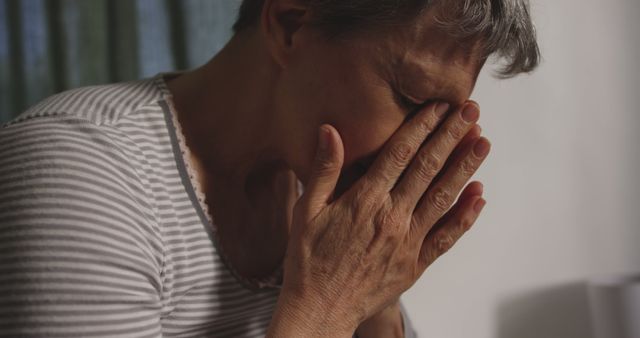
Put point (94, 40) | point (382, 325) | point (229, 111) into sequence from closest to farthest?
1. point (229, 111)
2. point (382, 325)
3. point (94, 40)

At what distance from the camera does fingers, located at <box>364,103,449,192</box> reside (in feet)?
2.65

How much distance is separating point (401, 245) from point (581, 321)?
1.09 metres

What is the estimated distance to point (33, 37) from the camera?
137cm

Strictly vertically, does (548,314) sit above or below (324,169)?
below

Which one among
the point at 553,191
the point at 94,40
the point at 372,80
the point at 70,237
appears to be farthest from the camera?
the point at 553,191

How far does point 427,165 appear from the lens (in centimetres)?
84

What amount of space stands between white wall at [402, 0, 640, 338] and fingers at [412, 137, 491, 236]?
0.73 meters

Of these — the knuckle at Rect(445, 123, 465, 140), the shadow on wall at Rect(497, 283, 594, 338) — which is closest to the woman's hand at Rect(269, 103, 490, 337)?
the knuckle at Rect(445, 123, 465, 140)

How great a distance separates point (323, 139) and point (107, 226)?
278 millimetres

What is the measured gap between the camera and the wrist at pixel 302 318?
75cm

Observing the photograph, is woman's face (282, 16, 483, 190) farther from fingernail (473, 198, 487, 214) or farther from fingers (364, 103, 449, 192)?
fingernail (473, 198, 487, 214)

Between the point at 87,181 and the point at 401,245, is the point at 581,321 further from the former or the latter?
the point at 87,181

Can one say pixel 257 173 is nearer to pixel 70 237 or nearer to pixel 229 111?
pixel 229 111

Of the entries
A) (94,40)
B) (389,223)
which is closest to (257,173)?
(389,223)
